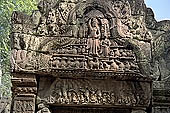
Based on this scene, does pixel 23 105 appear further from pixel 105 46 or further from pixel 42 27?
pixel 105 46

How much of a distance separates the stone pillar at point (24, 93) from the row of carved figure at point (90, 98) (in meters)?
0.27

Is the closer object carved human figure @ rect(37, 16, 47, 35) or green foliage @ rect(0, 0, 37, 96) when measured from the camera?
carved human figure @ rect(37, 16, 47, 35)

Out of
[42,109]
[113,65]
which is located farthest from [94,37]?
[42,109]

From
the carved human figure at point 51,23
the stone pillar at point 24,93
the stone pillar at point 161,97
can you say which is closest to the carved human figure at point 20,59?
the stone pillar at point 24,93

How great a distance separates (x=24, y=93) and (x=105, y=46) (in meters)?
1.69

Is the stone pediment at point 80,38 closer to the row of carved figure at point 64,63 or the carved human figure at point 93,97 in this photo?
the row of carved figure at point 64,63

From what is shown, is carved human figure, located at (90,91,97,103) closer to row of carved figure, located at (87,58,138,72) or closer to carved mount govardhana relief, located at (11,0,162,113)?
carved mount govardhana relief, located at (11,0,162,113)

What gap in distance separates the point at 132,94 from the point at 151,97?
345mm

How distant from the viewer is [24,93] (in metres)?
6.23

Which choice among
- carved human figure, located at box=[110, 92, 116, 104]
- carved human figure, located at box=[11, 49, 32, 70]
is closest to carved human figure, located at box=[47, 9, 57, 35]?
carved human figure, located at box=[11, 49, 32, 70]

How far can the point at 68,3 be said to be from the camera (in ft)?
22.1

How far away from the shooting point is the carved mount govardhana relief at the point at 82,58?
6180 mm

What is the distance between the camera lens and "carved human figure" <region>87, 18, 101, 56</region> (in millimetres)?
6305

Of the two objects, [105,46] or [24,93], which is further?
[105,46]
